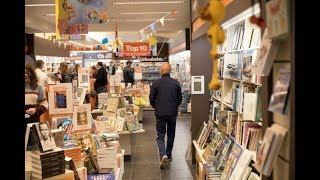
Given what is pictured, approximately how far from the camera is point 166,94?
734 centimetres

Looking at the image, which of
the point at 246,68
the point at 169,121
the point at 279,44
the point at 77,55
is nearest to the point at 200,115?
the point at 169,121

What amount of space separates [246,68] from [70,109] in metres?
2.02

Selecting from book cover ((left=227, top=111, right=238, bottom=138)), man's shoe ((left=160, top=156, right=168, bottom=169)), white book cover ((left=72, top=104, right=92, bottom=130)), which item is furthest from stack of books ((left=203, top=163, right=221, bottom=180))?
man's shoe ((left=160, top=156, right=168, bottom=169))

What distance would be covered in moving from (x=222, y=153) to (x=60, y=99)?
2051 mm

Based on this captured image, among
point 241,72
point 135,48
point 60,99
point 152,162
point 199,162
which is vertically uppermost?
point 135,48

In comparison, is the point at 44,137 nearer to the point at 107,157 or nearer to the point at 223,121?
the point at 107,157

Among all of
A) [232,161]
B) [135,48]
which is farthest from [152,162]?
[135,48]

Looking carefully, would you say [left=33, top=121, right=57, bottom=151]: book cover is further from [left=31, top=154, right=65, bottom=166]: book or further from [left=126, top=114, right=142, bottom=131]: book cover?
[left=126, top=114, right=142, bottom=131]: book cover

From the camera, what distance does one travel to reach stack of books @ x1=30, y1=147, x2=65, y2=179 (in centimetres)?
326

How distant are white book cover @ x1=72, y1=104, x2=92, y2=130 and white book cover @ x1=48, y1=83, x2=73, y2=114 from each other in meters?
0.10

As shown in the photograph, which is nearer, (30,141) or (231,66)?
(30,141)

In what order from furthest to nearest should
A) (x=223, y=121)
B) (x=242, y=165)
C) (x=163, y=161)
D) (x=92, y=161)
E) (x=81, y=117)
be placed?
(x=163, y=161) < (x=223, y=121) < (x=81, y=117) < (x=92, y=161) < (x=242, y=165)

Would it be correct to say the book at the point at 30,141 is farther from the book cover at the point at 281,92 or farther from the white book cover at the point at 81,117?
the book cover at the point at 281,92
